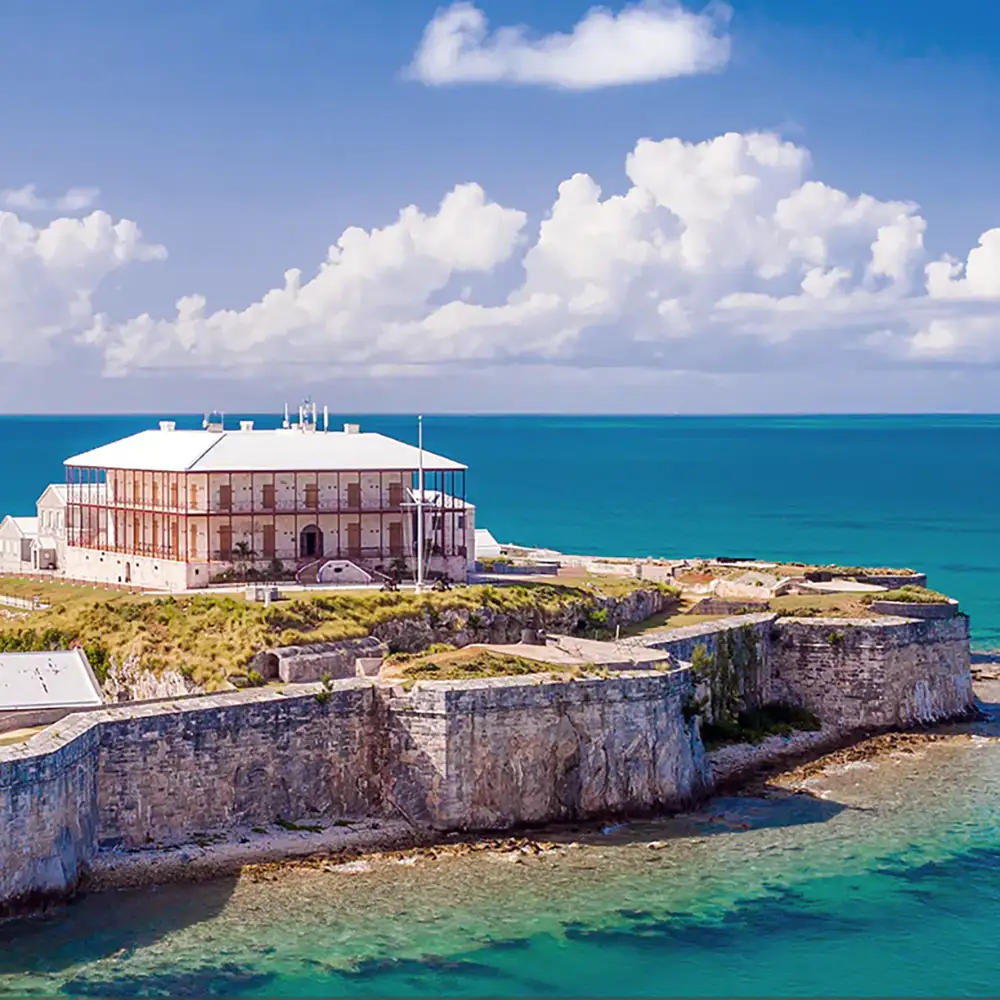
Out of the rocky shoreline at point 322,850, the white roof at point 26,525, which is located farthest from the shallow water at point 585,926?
the white roof at point 26,525

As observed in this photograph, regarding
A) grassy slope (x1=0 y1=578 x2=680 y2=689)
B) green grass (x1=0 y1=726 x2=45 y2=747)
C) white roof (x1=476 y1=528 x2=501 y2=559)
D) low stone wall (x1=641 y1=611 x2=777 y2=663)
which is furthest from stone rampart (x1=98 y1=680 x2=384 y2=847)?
white roof (x1=476 y1=528 x2=501 y2=559)

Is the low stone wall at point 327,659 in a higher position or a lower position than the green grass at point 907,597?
lower

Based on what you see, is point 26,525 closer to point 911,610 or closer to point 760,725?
point 760,725

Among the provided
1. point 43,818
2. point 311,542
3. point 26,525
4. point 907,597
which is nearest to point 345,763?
point 43,818

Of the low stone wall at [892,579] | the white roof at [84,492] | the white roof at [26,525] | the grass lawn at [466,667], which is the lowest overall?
the grass lawn at [466,667]

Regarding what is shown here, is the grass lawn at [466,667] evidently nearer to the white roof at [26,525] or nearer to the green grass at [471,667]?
the green grass at [471,667]

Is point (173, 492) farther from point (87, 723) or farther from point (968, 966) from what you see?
point (968, 966)
